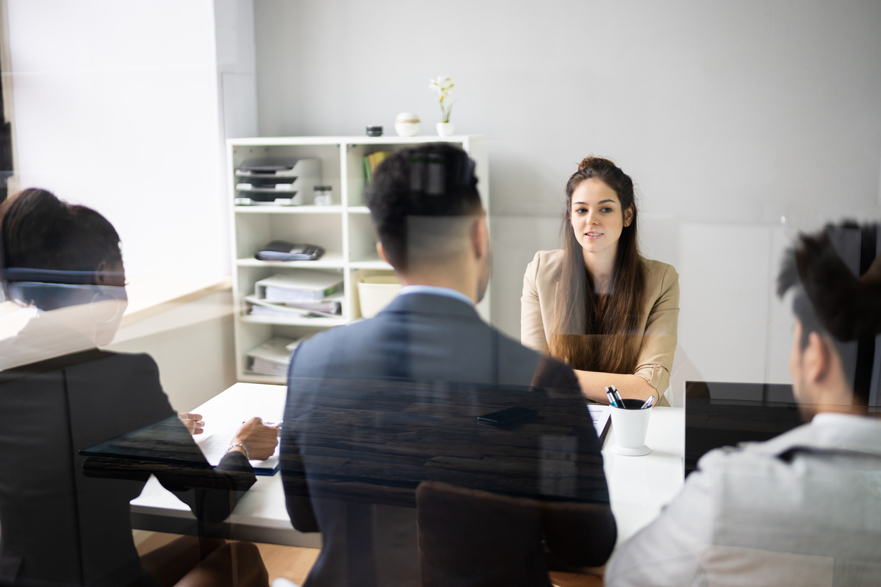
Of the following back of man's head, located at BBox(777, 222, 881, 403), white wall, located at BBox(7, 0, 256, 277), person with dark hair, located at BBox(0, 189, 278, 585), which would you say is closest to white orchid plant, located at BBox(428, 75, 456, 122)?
white wall, located at BBox(7, 0, 256, 277)

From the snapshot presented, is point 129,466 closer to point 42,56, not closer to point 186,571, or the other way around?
point 186,571

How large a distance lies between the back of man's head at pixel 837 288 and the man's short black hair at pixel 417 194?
319mm

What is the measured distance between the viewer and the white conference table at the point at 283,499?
63 cm

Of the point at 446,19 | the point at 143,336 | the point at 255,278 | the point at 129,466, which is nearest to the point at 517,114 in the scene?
the point at 446,19

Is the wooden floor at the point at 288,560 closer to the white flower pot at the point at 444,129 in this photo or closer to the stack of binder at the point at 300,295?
the stack of binder at the point at 300,295

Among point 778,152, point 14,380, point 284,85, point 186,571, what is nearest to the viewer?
point 778,152

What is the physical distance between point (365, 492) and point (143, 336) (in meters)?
0.39

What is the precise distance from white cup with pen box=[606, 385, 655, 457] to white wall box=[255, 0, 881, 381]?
3.0 inches

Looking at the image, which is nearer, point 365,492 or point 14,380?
point 365,492

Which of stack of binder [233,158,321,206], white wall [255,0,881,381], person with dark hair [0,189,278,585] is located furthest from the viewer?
person with dark hair [0,189,278,585]

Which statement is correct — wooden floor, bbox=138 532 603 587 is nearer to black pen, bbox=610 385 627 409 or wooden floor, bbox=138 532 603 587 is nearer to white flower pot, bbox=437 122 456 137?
black pen, bbox=610 385 627 409

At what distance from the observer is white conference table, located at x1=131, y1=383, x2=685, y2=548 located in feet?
2.05

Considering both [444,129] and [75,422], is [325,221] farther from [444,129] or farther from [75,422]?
[75,422]

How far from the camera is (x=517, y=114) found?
24.8 inches
